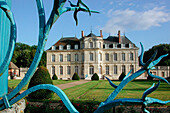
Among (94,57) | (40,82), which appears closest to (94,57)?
(94,57)

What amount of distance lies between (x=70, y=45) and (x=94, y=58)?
19.5ft

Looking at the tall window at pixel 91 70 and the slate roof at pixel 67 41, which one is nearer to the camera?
the tall window at pixel 91 70

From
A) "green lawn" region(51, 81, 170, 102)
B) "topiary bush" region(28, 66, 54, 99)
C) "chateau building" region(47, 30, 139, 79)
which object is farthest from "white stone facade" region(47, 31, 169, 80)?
"topiary bush" region(28, 66, 54, 99)

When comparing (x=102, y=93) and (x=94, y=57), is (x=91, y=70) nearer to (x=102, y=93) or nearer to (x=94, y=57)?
(x=94, y=57)

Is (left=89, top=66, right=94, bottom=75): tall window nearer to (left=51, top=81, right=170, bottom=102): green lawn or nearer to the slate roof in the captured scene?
the slate roof

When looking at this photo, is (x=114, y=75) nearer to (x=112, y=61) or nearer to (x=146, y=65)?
(x=112, y=61)

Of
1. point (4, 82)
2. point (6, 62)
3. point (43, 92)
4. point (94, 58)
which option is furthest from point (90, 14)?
point (94, 58)

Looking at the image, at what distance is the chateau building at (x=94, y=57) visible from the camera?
107 ft

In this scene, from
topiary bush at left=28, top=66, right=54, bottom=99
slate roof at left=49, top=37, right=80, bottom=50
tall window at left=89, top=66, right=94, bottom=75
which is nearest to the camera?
Result: topiary bush at left=28, top=66, right=54, bottom=99

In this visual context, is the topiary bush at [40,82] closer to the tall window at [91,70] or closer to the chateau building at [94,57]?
the chateau building at [94,57]

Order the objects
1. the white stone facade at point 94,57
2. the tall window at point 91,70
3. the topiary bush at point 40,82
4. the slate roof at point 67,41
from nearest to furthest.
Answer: the topiary bush at point 40,82 → the white stone facade at point 94,57 → the tall window at point 91,70 → the slate roof at point 67,41

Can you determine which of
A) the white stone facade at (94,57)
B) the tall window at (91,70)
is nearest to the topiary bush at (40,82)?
the white stone facade at (94,57)

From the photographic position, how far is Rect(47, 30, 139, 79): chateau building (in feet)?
107

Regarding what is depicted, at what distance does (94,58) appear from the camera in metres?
32.5
